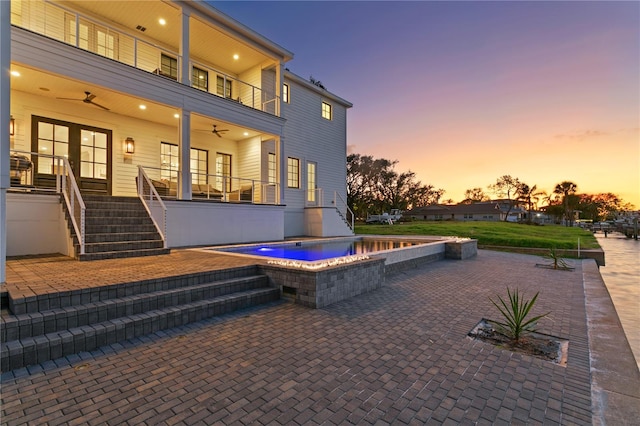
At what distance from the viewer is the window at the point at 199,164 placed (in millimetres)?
12094

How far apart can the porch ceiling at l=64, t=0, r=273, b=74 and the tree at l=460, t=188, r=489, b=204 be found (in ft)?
242

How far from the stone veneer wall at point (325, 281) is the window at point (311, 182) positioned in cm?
993

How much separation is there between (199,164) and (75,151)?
4.03 m

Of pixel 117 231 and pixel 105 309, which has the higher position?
pixel 117 231

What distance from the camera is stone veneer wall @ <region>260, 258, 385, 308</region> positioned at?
445 centimetres

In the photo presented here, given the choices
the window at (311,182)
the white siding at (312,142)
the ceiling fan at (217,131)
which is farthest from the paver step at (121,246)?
the window at (311,182)

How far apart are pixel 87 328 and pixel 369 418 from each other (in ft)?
9.68

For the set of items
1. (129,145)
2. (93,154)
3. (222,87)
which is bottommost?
(93,154)

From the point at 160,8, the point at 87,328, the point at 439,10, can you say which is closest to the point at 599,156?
the point at 439,10

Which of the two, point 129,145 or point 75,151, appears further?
point 129,145

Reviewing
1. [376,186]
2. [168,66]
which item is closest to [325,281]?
[168,66]

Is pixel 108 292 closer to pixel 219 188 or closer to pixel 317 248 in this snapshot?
pixel 317 248

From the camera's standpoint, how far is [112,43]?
9.97m

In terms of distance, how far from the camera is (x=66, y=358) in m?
2.79
